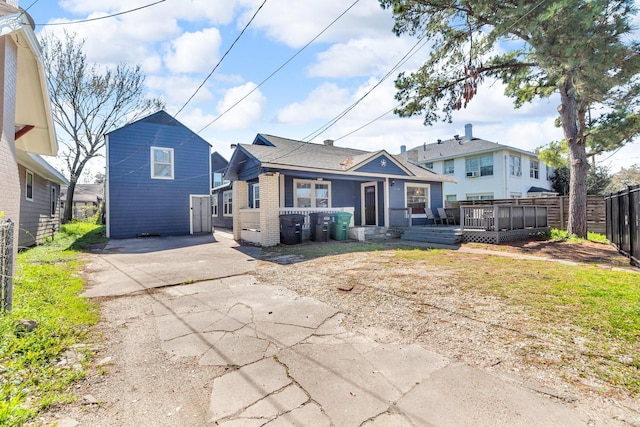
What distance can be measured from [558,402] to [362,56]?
30.9 ft

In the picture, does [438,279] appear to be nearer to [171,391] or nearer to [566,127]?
[171,391]

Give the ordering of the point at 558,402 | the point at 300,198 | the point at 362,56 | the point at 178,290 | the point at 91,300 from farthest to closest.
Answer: the point at 300,198, the point at 362,56, the point at 178,290, the point at 91,300, the point at 558,402

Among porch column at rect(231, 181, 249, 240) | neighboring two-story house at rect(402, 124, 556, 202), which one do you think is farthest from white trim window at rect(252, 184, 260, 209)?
neighboring two-story house at rect(402, 124, 556, 202)

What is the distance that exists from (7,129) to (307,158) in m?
9.44

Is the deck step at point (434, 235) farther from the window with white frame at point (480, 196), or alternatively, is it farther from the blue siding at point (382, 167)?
the window with white frame at point (480, 196)

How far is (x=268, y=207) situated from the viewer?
36.3 feet

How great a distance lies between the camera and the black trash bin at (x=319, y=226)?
12.2 metres

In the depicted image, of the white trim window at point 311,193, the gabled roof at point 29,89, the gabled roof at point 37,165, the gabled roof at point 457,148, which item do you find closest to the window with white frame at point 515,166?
the gabled roof at point 457,148

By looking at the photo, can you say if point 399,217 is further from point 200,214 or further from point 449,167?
point 449,167

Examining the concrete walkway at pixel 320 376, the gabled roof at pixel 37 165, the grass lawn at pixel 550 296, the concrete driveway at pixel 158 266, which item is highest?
the gabled roof at pixel 37 165

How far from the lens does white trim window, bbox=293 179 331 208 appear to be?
A: 44.3 feet

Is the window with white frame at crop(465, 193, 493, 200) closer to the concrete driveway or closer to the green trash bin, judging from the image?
the green trash bin

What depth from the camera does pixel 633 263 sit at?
6.95 metres

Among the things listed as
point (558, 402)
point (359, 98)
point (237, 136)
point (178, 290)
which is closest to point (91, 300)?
point (178, 290)
